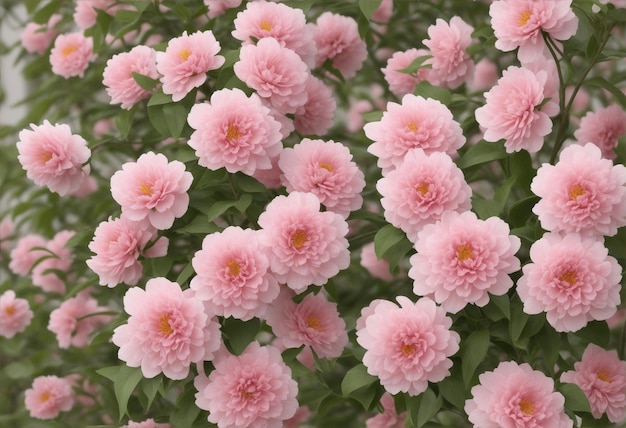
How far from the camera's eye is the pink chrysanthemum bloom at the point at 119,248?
114 centimetres

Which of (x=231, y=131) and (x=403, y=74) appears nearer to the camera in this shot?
(x=231, y=131)

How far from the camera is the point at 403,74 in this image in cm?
138

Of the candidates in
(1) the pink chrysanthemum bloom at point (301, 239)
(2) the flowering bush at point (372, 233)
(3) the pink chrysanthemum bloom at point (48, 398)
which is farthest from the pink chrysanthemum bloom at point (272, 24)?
(3) the pink chrysanthemum bloom at point (48, 398)

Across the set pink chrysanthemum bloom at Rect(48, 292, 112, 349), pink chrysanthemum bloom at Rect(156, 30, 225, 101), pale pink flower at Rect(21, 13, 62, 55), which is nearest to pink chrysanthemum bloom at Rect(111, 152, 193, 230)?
pink chrysanthemum bloom at Rect(156, 30, 225, 101)

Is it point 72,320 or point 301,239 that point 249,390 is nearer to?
point 301,239

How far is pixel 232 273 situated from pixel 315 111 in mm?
342

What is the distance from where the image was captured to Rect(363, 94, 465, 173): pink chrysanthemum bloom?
3.58 feet

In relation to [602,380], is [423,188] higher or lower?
higher

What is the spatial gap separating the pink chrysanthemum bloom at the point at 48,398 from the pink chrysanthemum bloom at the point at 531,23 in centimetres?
97

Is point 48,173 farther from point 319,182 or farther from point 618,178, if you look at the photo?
point 618,178

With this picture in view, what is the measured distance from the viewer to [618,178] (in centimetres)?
100

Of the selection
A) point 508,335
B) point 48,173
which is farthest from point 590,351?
point 48,173

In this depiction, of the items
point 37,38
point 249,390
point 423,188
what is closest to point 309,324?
point 249,390

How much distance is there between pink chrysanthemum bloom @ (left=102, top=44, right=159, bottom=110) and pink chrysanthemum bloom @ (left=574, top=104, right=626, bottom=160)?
64cm
